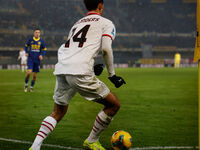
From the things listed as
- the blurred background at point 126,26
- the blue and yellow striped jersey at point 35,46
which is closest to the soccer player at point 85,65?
the blue and yellow striped jersey at point 35,46

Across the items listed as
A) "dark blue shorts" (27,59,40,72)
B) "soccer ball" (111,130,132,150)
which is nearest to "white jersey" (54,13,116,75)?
"soccer ball" (111,130,132,150)

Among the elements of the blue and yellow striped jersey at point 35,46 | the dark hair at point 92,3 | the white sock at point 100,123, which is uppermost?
the dark hair at point 92,3

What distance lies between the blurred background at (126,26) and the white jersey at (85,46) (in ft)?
137

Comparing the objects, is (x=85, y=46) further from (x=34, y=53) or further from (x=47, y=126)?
(x=34, y=53)

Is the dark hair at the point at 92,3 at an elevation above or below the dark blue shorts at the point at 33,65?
above

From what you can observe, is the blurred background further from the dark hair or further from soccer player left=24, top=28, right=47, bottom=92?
the dark hair

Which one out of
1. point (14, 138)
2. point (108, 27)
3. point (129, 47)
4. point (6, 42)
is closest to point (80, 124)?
point (14, 138)

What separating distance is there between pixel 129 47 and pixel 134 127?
46.8m

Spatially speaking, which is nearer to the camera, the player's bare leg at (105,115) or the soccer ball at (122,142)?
the player's bare leg at (105,115)

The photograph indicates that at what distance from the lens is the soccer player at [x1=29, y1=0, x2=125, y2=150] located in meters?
3.79

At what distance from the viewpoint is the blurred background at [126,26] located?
1884 inches

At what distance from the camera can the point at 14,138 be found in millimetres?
5070

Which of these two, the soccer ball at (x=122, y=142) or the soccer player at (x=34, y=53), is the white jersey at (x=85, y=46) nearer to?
the soccer ball at (x=122, y=142)

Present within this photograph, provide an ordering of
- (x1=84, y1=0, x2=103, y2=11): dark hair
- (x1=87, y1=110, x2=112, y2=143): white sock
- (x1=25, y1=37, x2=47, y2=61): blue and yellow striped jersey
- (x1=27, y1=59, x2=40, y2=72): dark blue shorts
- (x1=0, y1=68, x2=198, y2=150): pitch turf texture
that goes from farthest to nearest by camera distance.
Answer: (x1=25, y1=37, x2=47, y2=61): blue and yellow striped jersey < (x1=27, y1=59, x2=40, y2=72): dark blue shorts < (x1=0, y1=68, x2=198, y2=150): pitch turf texture < (x1=87, y1=110, x2=112, y2=143): white sock < (x1=84, y1=0, x2=103, y2=11): dark hair
